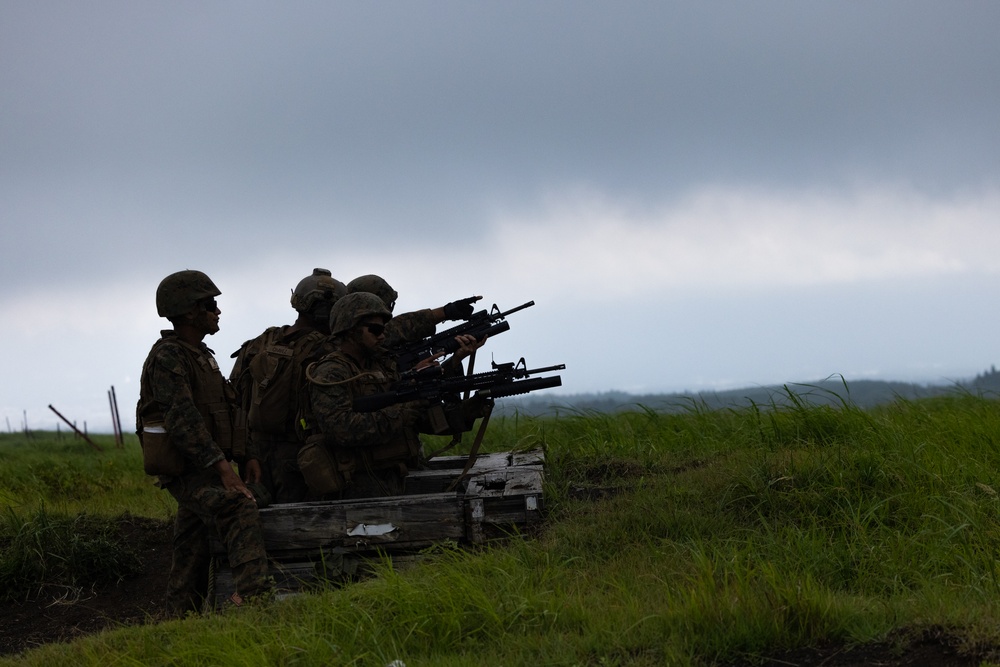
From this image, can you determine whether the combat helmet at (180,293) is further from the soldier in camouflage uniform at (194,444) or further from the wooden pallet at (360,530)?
the wooden pallet at (360,530)

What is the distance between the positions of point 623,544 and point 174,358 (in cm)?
287

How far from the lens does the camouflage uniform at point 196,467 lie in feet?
18.8

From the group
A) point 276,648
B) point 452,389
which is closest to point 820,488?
point 452,389

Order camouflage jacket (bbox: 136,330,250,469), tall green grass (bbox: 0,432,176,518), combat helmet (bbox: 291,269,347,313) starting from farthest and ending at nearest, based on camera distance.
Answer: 1. tall green grass (bbox: 0,432,176,518)
2. combat helmet (bbox: 291,269,347,313)
3. camouflage jacket (bbox: 136,330,250,469)

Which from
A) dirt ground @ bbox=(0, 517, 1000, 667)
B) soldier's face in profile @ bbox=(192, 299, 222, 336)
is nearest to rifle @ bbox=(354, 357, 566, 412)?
soldier's face in profile @ bbox=(192, 299, 222, 336)

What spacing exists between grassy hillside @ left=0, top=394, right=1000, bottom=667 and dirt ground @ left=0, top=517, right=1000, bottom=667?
7 centimetres

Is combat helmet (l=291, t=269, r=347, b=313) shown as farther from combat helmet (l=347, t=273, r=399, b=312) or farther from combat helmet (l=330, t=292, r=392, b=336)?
combat helmet (l=330, t=292, r=392, b=336)

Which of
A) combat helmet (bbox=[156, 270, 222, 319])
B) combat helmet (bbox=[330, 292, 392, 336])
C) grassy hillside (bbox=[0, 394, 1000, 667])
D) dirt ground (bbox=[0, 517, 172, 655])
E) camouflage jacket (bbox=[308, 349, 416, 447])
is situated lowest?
dirt ground (bbox=[0, 517, 172, 655])

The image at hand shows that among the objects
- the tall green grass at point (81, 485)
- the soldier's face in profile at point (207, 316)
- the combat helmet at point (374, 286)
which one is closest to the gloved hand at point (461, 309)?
the combat helmet at point (374, 286)

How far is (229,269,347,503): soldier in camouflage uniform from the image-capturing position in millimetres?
6582

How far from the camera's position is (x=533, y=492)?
6137 mm

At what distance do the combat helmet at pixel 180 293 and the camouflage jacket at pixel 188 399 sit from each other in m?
0.15

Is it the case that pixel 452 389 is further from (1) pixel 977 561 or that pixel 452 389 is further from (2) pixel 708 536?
(1) pixel 977 561

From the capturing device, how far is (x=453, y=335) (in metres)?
6.96
